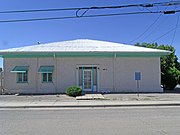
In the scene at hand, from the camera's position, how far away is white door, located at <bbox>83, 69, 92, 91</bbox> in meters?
26.0

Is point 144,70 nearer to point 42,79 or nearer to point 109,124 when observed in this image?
point 42,79

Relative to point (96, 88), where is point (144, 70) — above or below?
above

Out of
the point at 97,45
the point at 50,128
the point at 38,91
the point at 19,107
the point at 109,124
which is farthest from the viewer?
the point at 97,45

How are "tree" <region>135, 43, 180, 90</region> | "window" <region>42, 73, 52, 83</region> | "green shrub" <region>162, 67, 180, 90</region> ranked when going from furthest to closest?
"tree" <region>135, 43, 180, 90</region>
"green shrub" <region>162, 67, 180, 90</region>
"window" <region>42, 73, 52, 83</region>

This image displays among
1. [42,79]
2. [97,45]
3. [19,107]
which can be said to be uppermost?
[97,45]

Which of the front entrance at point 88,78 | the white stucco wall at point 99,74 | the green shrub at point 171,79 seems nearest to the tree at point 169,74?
the green shrub at point 171,79

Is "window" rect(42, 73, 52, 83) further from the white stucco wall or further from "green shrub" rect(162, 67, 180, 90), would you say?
"green shrub" rect(162, 67, 180, 90)

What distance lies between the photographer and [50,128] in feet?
28.9

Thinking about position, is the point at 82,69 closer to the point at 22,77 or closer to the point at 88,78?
the point at 88,78

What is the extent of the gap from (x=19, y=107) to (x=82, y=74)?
1045cm

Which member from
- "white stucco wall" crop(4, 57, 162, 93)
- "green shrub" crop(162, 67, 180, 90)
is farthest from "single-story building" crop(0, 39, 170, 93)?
"green shrub" crop(162, 67, 180, 90)

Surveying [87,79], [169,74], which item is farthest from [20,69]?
[169,74]

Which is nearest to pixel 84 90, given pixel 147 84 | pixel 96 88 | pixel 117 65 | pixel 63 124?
pixel 96 88

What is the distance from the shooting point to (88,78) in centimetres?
2612
